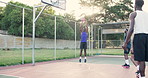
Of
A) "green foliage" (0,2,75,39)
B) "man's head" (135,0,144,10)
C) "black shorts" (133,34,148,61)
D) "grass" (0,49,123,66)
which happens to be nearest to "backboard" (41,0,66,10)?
"grass" (0,49,123,66)

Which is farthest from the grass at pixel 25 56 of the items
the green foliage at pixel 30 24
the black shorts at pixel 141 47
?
the black shorts at pixel 141 47

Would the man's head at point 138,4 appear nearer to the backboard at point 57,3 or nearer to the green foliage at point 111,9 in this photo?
the backboard at point 57,3

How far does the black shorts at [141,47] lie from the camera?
2885 millimetres

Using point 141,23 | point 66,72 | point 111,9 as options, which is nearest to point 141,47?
point 141,23

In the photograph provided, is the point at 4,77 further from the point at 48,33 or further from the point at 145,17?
the point at 48,33

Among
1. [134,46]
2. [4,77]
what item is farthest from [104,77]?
[4,77]

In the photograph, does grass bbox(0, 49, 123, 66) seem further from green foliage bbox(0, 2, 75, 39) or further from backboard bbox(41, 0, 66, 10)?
green foliage bbox(0, 2, 75, 39)

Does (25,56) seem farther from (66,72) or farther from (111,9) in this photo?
(111,9)

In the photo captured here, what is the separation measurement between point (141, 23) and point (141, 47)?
1.46 ft

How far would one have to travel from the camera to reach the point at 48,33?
22.7 meters

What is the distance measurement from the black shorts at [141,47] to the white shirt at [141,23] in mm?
95

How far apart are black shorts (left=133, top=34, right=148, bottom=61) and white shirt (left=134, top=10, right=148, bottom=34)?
0.10 meters

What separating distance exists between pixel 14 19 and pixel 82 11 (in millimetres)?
13628

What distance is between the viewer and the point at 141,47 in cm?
288
